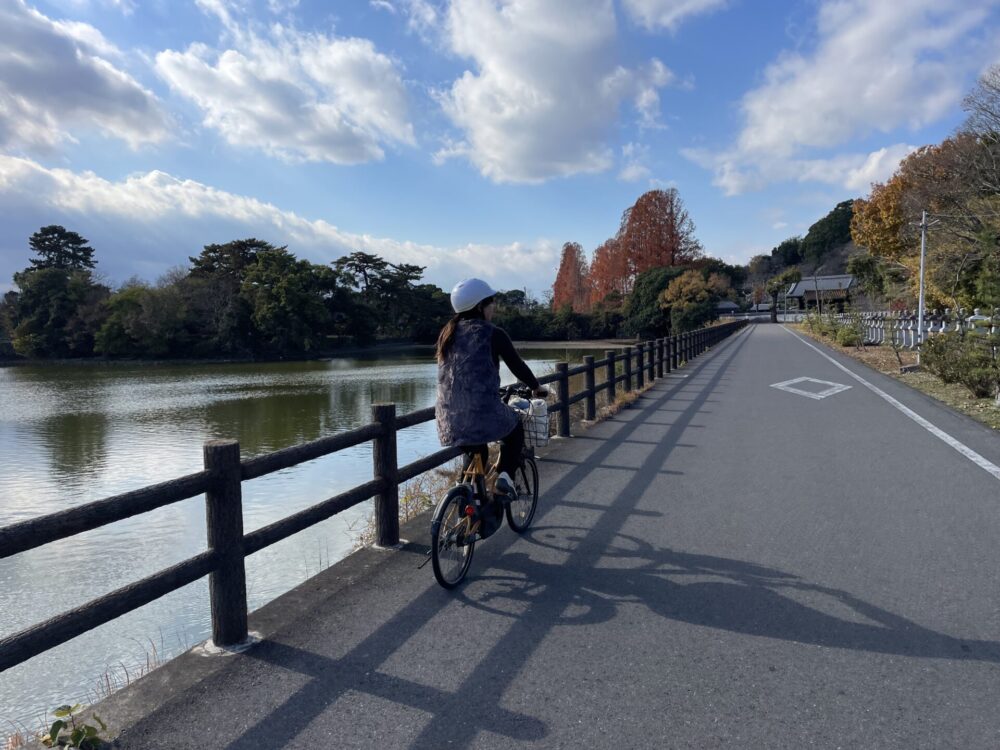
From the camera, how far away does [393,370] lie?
143 feet

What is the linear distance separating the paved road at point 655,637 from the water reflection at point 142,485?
2816mm

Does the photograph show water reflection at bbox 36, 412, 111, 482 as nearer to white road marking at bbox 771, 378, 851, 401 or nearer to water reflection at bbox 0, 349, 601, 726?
water reflection at bbox 0, 349, 601, 726

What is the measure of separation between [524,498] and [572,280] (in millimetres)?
100594

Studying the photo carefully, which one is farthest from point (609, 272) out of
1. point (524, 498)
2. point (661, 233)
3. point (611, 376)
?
point (524, 498)

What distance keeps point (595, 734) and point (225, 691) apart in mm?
1577

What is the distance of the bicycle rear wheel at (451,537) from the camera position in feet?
12.3

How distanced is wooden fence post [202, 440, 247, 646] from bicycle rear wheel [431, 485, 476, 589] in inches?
40.4

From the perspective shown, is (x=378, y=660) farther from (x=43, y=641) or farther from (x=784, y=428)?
(x=784, y=428)

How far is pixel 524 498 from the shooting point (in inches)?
195

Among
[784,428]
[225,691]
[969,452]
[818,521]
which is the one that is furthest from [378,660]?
[784,428]

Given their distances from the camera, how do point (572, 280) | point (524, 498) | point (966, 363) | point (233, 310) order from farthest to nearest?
point (572, 280)
point (233, 310)
point (966, 363)
point (524, 498)

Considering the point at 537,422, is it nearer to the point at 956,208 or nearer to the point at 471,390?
the point at 471,390

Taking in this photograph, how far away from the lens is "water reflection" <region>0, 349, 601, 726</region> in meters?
5.93

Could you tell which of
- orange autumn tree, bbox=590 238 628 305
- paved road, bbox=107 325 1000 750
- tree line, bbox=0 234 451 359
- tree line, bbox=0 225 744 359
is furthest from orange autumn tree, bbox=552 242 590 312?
paved road, bbox=107 325 1000 750
